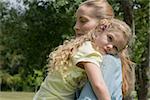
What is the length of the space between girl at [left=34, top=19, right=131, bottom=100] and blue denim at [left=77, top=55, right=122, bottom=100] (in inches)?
1.4

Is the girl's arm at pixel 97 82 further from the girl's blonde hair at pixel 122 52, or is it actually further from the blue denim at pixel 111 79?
the girl's blonde hair at pixel 122 52

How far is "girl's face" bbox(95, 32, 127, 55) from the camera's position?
2.02m

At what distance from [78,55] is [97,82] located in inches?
5.6

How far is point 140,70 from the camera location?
40.4 ft

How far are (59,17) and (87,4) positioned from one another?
1035cm

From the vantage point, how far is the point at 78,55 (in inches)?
77.4

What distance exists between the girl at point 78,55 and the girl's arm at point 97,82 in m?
0.04

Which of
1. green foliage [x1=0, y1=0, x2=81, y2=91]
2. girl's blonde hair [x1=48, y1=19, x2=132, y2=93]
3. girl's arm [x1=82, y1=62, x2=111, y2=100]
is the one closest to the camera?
girl's arm [x1=82, y1=62, x2=111, y2=100]

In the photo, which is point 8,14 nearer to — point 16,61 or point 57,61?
point 57,61

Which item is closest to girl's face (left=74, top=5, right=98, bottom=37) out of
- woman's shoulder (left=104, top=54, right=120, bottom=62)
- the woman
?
the woman

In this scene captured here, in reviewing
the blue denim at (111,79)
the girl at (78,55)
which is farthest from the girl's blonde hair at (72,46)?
the blue denim at (111,79)

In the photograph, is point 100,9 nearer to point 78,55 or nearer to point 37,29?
point 78,55

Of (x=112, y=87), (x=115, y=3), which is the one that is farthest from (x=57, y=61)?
(x=115, y=3)

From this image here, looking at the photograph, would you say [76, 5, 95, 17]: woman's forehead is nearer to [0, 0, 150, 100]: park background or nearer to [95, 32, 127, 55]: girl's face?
[95, 32, 127, 55]: girl's face
